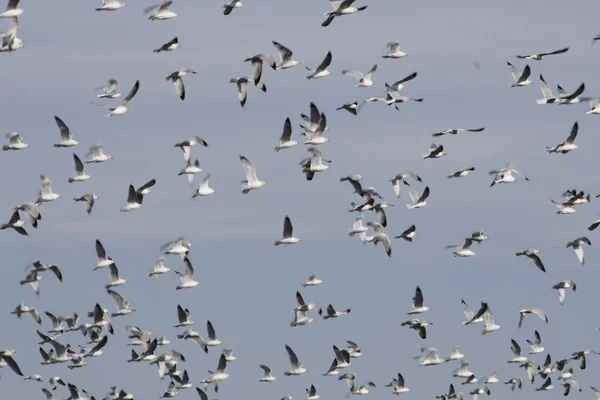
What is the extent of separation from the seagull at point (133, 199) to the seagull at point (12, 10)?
943cm

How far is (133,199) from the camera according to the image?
66.4m

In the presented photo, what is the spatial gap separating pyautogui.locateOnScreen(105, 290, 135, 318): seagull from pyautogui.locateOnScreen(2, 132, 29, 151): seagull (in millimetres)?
7614

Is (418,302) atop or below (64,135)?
below

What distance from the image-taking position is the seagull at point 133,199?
65.8m

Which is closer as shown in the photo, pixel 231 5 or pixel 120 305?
pixel 231 5

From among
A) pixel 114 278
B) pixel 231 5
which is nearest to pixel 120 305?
pixel 114 278

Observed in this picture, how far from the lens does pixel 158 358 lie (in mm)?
73062

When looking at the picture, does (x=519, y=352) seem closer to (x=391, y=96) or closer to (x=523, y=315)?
(x=523, y=315)

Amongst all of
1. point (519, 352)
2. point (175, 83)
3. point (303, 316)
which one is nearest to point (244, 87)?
point (175, 83)

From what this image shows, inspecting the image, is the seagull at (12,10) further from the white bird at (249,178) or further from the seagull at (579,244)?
the seagull at (579,244)

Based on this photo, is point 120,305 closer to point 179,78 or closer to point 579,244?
point 179,78

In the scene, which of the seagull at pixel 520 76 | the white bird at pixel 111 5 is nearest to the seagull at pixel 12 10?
the white bird at pixel 111 5

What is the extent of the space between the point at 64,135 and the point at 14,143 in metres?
2.14

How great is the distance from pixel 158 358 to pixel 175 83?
14304 mm
